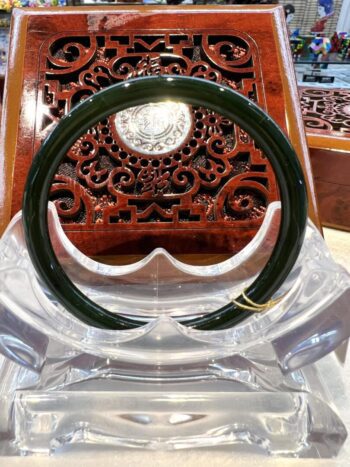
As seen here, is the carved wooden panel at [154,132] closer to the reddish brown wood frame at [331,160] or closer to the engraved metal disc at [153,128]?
the engraved metal disc at [153,128]

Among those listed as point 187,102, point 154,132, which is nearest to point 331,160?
point 154,132

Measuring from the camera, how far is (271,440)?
0.42m

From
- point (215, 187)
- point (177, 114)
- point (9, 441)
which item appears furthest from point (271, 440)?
point (177, 114)

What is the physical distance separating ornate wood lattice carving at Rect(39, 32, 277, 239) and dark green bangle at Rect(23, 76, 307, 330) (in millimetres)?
217

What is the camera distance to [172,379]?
41 cm

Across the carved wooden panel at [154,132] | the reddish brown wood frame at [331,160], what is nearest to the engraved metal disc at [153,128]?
the carved wooden panel at [154,132]

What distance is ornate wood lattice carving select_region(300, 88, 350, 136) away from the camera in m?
0.80

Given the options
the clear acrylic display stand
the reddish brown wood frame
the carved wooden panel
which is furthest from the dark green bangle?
the reddish brown wood frame

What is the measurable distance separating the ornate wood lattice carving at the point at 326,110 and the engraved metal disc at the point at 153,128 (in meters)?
0.26

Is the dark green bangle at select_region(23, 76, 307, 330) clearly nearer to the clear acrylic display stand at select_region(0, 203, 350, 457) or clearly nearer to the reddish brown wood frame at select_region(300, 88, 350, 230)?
the clear acrylic display stand at select_region(0, 203, 350, 457)

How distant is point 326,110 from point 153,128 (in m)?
0.41

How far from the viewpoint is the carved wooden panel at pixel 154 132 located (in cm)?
64

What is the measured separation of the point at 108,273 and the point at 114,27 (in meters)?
0.41

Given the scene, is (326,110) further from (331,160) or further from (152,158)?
(152,158)
